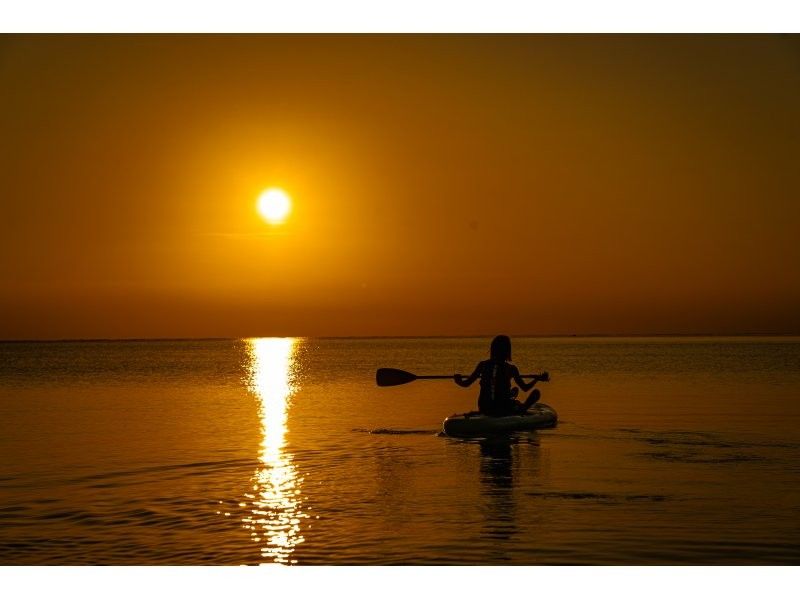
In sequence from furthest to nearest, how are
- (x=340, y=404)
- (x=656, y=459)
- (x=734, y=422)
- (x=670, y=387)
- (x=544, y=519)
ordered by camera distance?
(x=670, y=387) → (x=340, y=404) → (x=734, y=422) → (x=656, y=459) → (x=544, y=519)

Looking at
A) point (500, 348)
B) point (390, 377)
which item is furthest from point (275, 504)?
point (390, 377)

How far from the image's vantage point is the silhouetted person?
64.0 feet

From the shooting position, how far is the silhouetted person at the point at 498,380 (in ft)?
64.0

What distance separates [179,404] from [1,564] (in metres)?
24.7

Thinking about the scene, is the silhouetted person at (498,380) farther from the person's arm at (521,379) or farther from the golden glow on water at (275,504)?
the golden glow on water at (275,504)

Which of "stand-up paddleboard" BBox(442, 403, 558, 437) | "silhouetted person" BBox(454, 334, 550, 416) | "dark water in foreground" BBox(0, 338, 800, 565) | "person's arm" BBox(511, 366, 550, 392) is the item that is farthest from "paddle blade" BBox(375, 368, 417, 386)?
"person's arm" BBox(511, 366, 550, 392)

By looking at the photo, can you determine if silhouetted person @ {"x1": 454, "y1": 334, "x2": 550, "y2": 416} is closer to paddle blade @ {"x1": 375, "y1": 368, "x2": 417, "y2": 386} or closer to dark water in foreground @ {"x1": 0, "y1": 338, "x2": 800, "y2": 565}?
dark water in foreground @ {"x1": 0, "y1": 338, "x2": 800, "y2": 565}

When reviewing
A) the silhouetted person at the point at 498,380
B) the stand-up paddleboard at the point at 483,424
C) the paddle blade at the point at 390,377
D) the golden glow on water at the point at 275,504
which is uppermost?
the paddle blade at the point at 390,377

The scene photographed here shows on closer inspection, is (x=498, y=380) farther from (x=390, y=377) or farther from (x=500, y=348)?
(x=390, y=377)

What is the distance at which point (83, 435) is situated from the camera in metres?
23.9

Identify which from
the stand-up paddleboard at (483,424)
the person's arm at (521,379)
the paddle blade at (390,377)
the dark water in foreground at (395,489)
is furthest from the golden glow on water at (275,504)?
the person's arm at (521,379)

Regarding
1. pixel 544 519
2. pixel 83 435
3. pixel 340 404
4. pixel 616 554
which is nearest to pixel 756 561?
pixel 616 554

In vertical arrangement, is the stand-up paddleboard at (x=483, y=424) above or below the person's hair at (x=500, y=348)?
below

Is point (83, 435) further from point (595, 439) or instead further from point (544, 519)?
point (544, 519)
